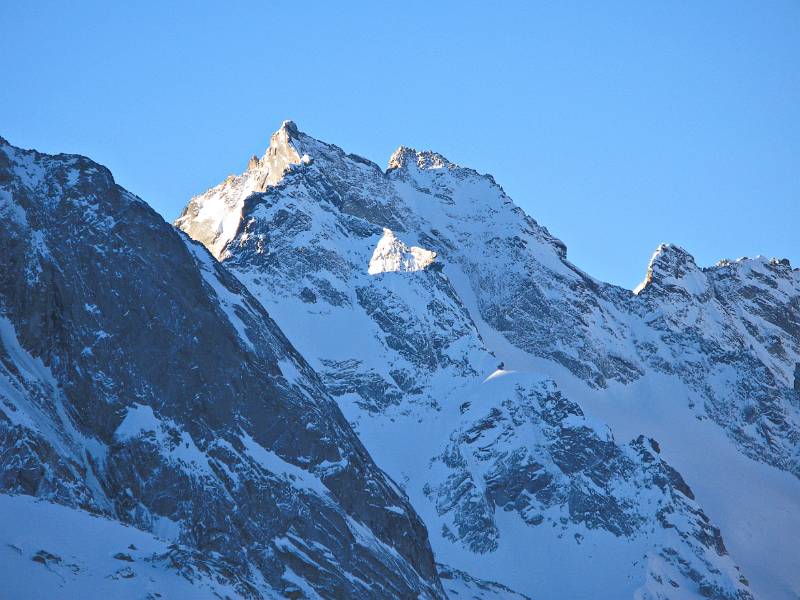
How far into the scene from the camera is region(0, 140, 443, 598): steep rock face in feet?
364

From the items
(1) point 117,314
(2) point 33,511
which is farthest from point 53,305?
(2) point 33,511

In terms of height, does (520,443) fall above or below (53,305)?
above

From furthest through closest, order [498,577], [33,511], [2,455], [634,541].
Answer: [634,541], [498,577], [2,455], [33,511]

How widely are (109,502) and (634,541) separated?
295ft

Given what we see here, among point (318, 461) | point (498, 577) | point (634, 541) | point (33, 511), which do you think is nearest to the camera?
point (33, 511)

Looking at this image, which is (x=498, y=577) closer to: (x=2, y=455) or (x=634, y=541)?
(x=634, y=541)

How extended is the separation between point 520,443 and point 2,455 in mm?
99568

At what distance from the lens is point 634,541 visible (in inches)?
7244

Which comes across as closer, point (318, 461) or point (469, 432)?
point (318, 461)

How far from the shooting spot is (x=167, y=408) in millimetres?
118438

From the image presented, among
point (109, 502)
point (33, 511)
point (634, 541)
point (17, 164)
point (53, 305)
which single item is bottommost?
point (33, 511)

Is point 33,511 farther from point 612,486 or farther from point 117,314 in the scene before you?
point 612,486

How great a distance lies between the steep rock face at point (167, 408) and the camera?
364 feet

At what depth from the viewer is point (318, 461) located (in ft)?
419
